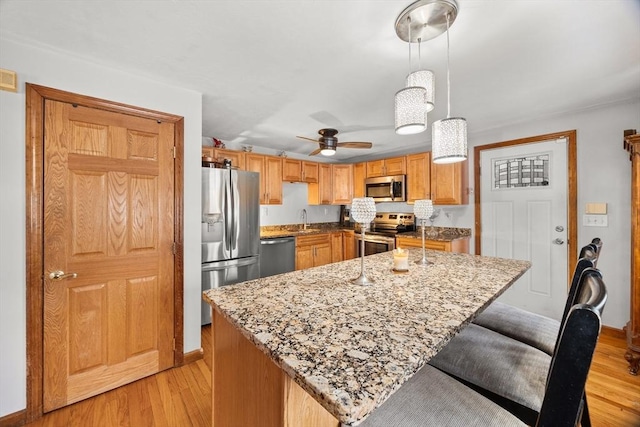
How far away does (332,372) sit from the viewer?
1.91 feet

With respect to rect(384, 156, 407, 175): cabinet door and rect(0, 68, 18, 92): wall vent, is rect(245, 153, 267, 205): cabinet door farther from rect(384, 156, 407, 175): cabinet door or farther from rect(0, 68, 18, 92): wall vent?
rect(0, 68, 18, 92): wall vent

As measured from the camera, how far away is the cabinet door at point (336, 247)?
4640mm

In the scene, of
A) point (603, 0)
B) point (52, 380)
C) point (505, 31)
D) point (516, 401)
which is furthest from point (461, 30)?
point (52, 380)

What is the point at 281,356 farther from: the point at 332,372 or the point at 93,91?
the point at 93,91

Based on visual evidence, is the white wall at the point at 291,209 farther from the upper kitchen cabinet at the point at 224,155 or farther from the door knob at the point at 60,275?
the door knob at the point at 60,275

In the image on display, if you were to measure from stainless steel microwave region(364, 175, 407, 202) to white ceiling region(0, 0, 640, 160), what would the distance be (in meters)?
1.68

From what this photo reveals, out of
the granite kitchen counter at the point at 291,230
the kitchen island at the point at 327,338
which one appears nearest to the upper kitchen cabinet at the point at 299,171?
the granite kitchen counter at the point at 291,230

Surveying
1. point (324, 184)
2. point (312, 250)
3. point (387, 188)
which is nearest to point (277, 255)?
point (312, 250)

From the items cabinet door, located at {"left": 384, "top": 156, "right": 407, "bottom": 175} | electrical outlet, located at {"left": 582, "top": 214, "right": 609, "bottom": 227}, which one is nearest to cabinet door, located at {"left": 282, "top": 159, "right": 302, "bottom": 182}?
cabinet door, located at {"left": 384, "top": 156, "right": 407, "bottom": 175}

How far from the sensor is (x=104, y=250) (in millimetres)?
1881

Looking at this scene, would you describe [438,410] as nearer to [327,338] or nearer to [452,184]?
[327,338]

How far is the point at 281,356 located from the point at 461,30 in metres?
1.84

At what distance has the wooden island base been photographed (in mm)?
712

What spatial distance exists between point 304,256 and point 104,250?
268cm
